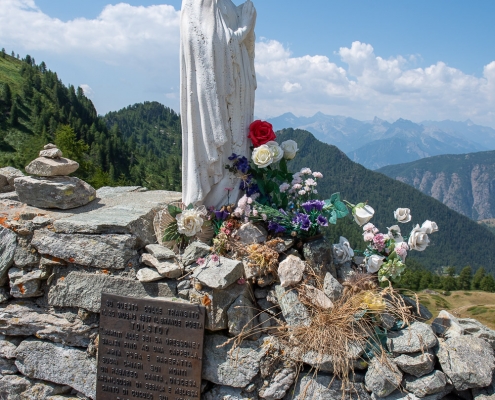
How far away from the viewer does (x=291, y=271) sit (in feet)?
14.7

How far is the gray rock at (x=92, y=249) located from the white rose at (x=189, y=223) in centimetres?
58

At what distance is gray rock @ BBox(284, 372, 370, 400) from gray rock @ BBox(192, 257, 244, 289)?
1.27 meters

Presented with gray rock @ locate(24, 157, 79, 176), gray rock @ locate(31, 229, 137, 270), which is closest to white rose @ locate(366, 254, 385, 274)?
gray rock @ locate(31, 229, 137, 270)

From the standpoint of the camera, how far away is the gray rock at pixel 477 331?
15.2ft

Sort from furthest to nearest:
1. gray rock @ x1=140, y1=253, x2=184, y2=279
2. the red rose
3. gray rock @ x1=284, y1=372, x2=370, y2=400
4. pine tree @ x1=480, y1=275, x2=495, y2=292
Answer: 1. pine tree @ x1=480, y1=275, x2=495, y2=292
2. the red rose
3. gray rock @ x1=140, y1=253, x2=184, y2=279
4. gray rock @ x1=284, y1=372, x2=370, y2=400

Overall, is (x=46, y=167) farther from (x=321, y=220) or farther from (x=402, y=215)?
(x=402, y=215)

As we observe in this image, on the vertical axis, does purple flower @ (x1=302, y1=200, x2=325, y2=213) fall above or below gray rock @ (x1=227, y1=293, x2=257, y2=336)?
above

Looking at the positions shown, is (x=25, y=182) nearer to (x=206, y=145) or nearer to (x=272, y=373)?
(x=206, y=145)

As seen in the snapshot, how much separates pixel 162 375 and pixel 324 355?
5.88ft

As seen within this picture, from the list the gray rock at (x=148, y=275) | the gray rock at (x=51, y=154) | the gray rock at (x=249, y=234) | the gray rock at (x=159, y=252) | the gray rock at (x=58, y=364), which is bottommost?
the gray rock at (x=58, y=364)

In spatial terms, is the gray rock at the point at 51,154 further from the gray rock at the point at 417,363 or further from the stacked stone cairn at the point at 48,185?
the gray rock at the point at 417,363

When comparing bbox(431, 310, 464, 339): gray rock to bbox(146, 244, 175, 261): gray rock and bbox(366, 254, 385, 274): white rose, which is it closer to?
bbox(366, 254, 385, 274): white rose

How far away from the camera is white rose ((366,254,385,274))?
4.84 metres

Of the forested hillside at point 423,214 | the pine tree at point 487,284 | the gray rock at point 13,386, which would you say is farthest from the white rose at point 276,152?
the forested hillside at point 423,214
